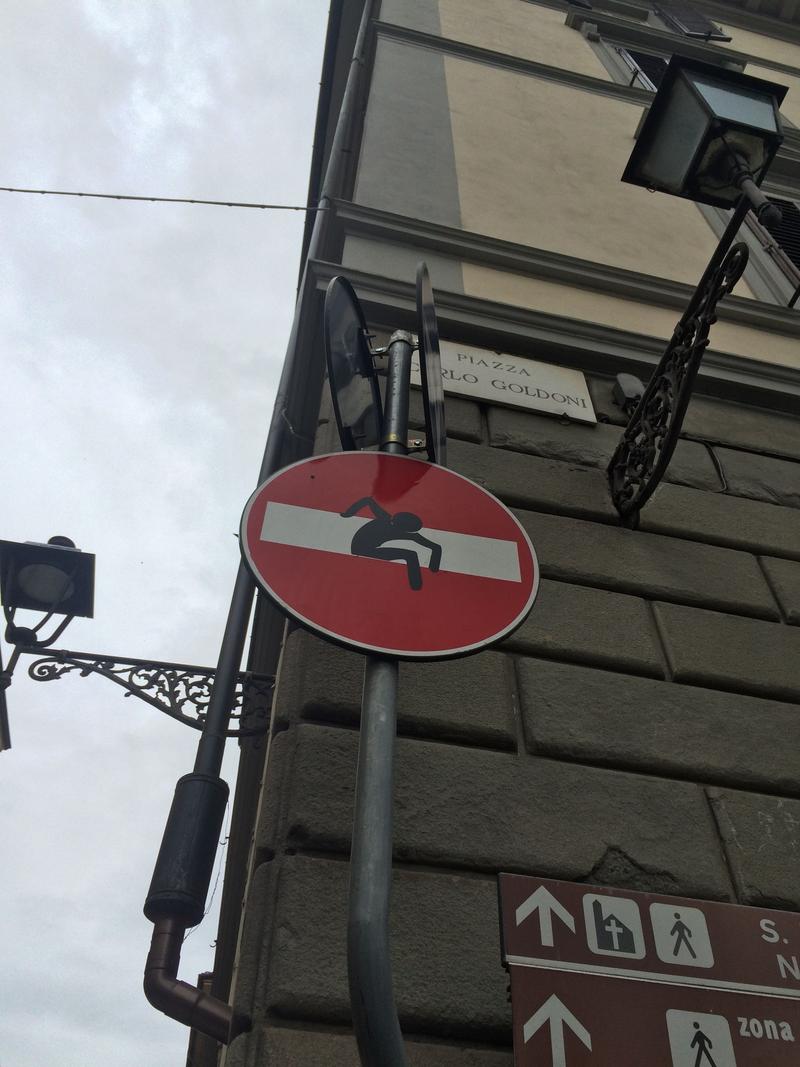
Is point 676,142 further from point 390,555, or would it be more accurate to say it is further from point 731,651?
point 390,555

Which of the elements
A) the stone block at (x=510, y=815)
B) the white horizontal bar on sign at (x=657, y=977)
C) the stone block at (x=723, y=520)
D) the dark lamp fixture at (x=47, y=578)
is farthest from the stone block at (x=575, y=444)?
the dark lamp fixture at (x=47, y=578)

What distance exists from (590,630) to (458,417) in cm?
112

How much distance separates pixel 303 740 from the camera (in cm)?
Answer: 231

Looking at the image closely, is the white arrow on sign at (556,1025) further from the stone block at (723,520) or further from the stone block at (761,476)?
the stone block at (761,476)

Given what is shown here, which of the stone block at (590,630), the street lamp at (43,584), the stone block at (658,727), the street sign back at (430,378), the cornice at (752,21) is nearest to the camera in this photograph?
the street sign back at (430,378)

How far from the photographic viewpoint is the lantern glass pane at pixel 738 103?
3.09 meters

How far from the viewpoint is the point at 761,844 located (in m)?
2.42

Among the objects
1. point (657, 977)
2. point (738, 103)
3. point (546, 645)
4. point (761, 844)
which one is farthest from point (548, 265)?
point (657, 977)

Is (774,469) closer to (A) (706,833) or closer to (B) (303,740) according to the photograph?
(A) (706,833)

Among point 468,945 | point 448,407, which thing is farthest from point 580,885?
point 448,407

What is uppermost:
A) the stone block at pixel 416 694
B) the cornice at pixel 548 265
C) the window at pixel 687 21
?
the window at pixel 687 21

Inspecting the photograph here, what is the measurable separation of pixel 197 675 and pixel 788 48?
36.7 feet

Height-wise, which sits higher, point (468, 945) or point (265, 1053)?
point (468, 945)

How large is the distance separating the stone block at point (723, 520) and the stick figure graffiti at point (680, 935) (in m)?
1.66
